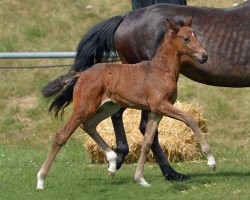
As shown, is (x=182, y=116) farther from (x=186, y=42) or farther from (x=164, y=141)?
(x=164, y=141)

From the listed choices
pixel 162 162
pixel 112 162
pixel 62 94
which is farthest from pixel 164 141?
pixel 112 162

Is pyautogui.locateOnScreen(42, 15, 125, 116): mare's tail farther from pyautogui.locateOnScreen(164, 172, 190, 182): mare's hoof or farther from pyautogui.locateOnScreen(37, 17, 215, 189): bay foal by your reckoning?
pyautogui.locateOnScreen(164, 172, 190, 182): mare's hoof

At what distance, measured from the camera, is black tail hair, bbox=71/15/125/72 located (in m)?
10.9

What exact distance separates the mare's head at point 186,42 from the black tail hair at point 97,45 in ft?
4.94

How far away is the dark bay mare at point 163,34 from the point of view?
10.4 metres

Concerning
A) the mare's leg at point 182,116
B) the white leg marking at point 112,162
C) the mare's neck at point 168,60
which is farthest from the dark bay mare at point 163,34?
the mare's leg at point 182,116

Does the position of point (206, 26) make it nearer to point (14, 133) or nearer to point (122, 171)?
point (122, 171)

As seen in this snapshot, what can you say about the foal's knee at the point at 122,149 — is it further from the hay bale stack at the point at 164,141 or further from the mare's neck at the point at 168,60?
the mare's neck at the point at 168,60

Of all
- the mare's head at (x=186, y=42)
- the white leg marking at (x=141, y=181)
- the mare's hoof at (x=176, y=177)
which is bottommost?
the mare's hoof at (x=176, y=177)

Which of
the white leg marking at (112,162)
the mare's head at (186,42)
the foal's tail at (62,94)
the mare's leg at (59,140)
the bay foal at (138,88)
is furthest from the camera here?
the foal's tail at (62,94)

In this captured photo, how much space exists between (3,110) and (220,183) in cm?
861

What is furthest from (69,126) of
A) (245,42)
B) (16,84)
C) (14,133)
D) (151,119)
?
(16,84)

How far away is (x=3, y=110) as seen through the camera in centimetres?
1752

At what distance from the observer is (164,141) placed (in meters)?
12.7
